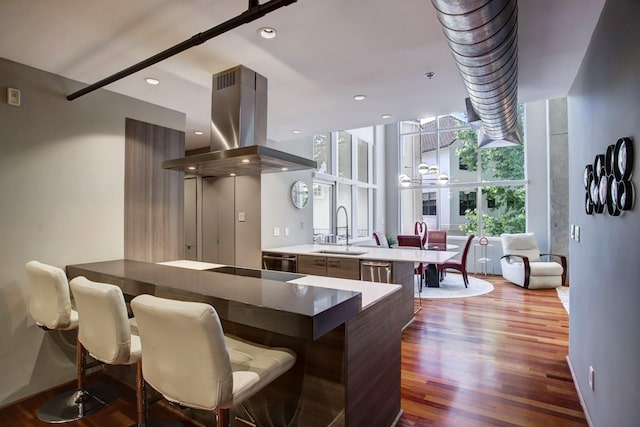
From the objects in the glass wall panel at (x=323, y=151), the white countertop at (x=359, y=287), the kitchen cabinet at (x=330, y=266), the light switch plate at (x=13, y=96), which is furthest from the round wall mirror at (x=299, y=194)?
the light switch plate at (x=13, y=96)

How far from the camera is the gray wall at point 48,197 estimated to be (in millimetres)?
2430

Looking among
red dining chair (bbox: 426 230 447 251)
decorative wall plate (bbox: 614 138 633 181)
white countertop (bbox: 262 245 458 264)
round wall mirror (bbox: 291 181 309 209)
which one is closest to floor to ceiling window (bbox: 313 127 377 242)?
round wall mirror (bbox: 291 181 309 209)

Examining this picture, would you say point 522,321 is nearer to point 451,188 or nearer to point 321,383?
point 321,383

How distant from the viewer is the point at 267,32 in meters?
2.08

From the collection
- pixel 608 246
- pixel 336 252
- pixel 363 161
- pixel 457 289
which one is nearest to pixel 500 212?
pixel 457 289

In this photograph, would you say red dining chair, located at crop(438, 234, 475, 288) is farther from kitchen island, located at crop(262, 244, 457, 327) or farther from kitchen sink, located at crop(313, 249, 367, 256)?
kitchen sink, located at crop(313, 249, 367, 256)

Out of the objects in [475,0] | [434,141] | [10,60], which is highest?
[434,141]

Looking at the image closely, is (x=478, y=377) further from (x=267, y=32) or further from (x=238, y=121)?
(x=267, y=32)

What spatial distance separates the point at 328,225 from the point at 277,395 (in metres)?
5.42

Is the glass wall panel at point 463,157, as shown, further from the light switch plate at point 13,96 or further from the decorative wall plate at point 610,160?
the light switch plate at point 13,96

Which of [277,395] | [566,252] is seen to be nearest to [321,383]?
[277,395]

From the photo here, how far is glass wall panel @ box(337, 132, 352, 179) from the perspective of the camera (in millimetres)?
7614

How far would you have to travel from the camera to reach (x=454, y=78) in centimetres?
280

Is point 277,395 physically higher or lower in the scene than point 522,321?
higher
